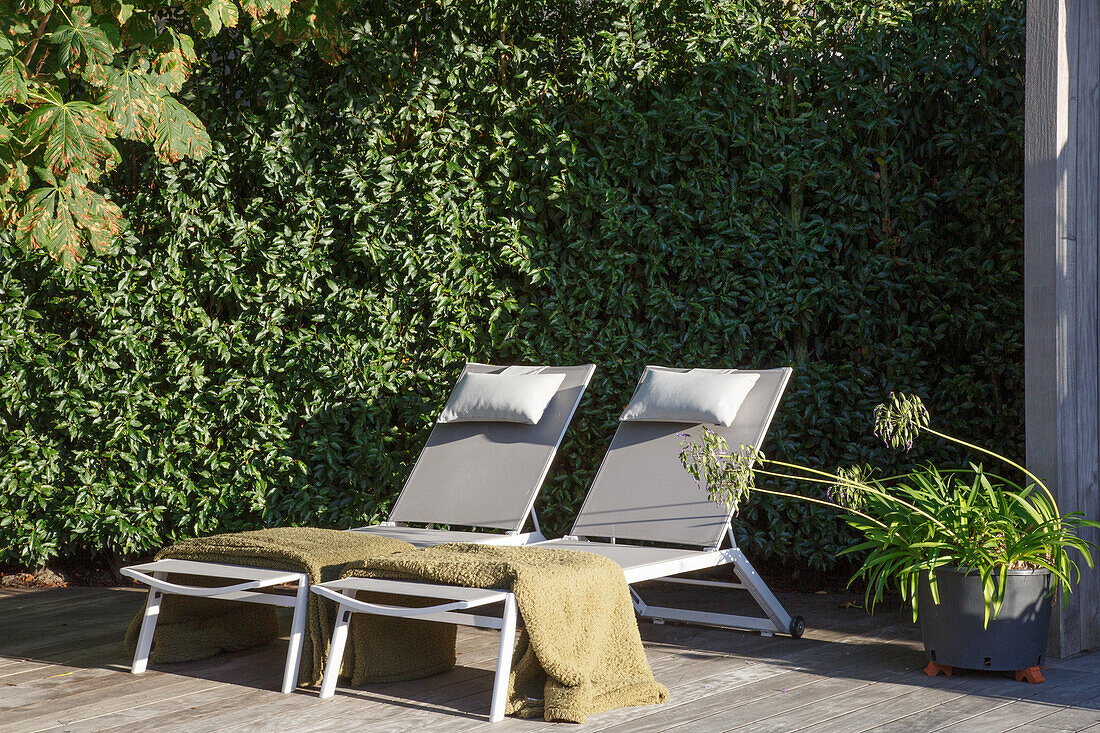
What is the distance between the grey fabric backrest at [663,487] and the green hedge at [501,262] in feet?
1.75

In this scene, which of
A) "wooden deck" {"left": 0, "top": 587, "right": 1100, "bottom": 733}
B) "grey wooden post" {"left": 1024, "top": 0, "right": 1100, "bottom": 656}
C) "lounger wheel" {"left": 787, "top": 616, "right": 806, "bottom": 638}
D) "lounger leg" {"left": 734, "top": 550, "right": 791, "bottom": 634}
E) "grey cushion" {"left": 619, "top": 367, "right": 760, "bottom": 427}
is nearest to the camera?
"wooden deck" {"left": 0, "top": 587, "right": 1100, "bottom": 733}

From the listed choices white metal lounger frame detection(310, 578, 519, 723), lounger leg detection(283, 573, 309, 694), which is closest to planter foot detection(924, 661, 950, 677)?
white metal lounger frame detection(310, 578, 519, 723)

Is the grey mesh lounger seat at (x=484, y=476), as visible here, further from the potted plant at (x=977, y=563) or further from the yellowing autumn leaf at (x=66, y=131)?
the yellowing autumn leaf at (x=66, y=131)

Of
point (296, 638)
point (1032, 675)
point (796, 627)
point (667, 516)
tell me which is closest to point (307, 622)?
point (296, 638)

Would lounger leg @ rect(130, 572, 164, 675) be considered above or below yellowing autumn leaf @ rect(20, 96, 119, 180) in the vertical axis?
below

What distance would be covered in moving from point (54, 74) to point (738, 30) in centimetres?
259

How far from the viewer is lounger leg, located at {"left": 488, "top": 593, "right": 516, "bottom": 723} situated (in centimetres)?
287

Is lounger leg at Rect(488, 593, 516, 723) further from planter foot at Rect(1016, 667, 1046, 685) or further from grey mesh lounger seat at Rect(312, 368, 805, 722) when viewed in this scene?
planter foot at Rect(1016, 667, 1046, 685)

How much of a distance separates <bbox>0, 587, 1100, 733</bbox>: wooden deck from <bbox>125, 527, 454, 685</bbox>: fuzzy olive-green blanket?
58 millimetres

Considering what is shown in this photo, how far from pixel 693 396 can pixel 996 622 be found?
129 cm

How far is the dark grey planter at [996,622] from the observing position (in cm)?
317

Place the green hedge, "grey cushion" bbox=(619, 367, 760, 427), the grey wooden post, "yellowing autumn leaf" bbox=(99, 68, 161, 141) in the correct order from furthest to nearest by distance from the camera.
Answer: the green hedge < "grey cushion" bbox=(619, 367, 760, 427) < "yellowing autumn leaf" bbox=(99, 68, 161, 141) < the grey wooden post

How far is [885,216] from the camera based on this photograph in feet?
14.1

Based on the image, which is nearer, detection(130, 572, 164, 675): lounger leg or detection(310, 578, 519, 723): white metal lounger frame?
detection(310, 578, 519, 723): white metal lounger frame
